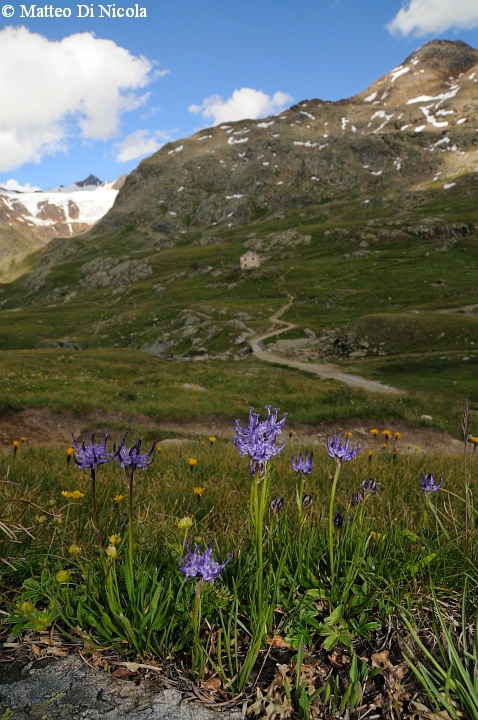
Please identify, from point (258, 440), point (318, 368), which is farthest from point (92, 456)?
point (318, 368)

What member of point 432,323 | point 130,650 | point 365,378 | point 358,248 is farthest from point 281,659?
point 358,248

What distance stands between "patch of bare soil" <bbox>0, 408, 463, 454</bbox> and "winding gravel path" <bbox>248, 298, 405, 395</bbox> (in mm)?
10494

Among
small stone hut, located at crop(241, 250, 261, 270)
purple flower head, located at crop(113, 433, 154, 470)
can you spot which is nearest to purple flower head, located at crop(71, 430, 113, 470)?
purple flower head, located at crop(113, 433, 154, 470)

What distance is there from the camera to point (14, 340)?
95.9 metres

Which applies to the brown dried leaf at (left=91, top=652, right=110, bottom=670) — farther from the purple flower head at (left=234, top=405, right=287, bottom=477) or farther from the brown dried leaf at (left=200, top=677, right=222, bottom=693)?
the purple flower head at (left=234, top=405, right=287, bottom=477)

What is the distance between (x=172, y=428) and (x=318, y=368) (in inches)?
1219

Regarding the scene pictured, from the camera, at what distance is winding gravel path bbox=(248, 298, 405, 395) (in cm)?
3849

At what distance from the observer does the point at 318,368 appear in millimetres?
49000

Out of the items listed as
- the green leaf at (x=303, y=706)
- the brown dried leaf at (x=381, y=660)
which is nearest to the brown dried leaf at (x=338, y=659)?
the brown dried leaf at (x=381, y=660)

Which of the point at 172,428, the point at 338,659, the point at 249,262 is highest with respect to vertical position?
the point at 249,262

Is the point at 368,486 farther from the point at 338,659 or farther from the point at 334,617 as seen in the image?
the point at 338,659

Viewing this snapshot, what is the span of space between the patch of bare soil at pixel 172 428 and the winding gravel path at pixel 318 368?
10494 mm

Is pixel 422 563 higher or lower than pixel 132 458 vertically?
lower

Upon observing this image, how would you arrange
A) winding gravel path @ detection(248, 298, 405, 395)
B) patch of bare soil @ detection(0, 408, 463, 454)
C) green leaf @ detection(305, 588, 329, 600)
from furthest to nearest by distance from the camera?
winding gravel path @ detection(248, 298, 405, 395) → patch of bare soil @ detection(0, 408, 463, 454) → green leaf @ detection(305, 588, 329, 600)
